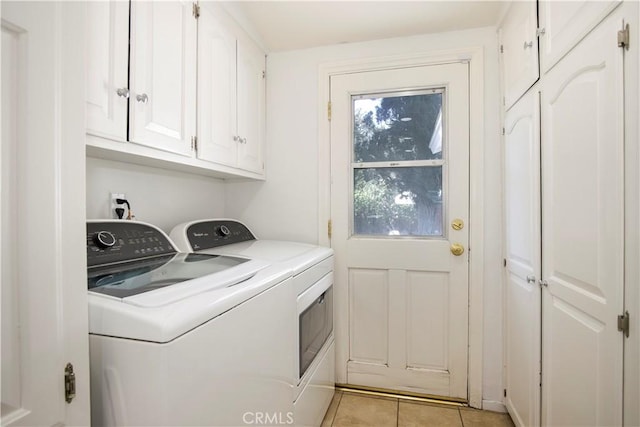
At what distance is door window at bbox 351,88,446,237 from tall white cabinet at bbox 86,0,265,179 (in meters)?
0.74

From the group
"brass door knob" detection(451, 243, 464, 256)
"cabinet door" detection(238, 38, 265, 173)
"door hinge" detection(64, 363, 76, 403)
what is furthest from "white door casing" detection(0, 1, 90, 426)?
"brass door knob" detection(451, 243, 464, 256)

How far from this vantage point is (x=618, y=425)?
841mm

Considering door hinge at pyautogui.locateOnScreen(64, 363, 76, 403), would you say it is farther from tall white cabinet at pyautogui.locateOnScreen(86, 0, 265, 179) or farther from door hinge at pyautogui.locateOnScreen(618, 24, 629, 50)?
door hinge at pyautogui.locateOnScreen(618, 24, 629, 50)

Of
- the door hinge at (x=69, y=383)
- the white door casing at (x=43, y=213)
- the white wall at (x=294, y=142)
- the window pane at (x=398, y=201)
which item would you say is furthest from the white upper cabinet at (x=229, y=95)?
the door hinge at (x=69, y=383)

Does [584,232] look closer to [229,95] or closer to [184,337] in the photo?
[184,337]

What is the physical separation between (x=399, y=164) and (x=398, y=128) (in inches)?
9.3

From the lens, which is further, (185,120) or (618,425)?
(185,120)

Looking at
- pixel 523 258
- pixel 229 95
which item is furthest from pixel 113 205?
pixel 523 258

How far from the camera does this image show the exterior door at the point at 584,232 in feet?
2.80

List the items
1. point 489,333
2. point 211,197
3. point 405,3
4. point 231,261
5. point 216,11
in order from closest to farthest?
point 231,261 → point 216,11 → point 405,3 → point 489,333 → point 211,197

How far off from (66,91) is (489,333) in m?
2.17

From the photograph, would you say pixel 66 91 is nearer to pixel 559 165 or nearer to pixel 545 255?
pixel 559 165

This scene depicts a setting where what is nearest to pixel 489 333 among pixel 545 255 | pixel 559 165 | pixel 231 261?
pixel 545 255
